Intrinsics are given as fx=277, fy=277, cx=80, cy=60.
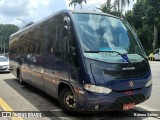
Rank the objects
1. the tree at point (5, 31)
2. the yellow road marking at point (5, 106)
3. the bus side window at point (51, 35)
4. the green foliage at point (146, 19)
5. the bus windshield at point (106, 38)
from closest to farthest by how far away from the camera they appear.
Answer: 1. the bus windshield at point (106, 38)
2. the yellow road marking at point (5, 106)
3. the bus side window at point (51, 35)
4. the green foliage at point (146, 19)
5. the tree at point (5, 31)

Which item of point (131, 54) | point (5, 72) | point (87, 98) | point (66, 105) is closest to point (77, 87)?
point (87, 98)

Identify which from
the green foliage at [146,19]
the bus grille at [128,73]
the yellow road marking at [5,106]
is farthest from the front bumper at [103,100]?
the green foliage at [146,19]

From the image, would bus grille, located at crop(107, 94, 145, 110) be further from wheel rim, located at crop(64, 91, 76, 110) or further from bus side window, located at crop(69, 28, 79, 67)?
bus side window, located at crop(69, 28, 79, 67)

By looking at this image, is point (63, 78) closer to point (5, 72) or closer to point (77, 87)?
point (77, 87)

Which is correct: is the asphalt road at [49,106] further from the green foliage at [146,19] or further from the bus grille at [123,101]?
the green foliage at [146,19]

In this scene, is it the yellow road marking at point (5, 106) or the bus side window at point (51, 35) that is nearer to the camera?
the yellow road marking at point (5, 106)

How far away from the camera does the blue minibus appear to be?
5.97 metres

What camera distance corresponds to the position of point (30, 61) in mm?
10523

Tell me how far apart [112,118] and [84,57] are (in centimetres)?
170

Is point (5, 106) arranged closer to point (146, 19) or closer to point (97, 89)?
point (97, 89)

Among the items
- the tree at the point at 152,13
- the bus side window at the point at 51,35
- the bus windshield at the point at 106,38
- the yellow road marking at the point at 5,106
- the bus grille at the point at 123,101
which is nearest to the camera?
the bus grille at the point at 123,101

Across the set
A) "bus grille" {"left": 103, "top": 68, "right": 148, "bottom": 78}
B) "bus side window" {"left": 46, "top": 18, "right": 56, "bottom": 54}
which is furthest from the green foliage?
"bus grille" {"left": 103, "top": 68, "right": 148, "bottom": 78}

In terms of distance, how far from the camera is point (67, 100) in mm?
6996

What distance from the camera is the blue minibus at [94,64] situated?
235 inches
